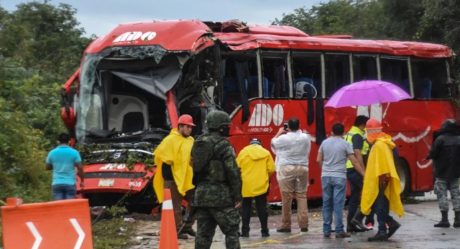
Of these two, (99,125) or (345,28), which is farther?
(345,28)

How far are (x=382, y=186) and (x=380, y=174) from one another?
212 millimetres

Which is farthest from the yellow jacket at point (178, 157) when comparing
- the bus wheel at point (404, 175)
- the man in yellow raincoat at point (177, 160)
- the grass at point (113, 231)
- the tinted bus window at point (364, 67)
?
the bus wheel at point (404, 175)

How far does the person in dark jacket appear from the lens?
14.9 meters

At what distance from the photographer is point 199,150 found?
10.2 m

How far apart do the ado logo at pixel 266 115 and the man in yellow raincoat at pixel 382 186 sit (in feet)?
14.0

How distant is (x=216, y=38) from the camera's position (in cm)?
1681

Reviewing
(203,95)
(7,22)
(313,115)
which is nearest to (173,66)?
(203,95)

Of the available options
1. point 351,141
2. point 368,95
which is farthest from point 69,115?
point 351,141

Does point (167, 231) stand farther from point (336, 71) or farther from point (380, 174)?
point (336, 71)

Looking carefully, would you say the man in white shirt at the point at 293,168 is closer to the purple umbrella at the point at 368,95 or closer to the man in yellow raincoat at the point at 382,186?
the man in yellow raincoat at the point at 382,186

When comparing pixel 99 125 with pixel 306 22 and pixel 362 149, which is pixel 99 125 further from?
pixel 306 22

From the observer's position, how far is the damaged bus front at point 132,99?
16.6m

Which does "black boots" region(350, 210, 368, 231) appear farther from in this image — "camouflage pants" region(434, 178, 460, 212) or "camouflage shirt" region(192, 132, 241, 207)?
"camouflage shirt" region(192, 132, 241, 207)

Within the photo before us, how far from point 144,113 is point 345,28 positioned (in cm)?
3558
